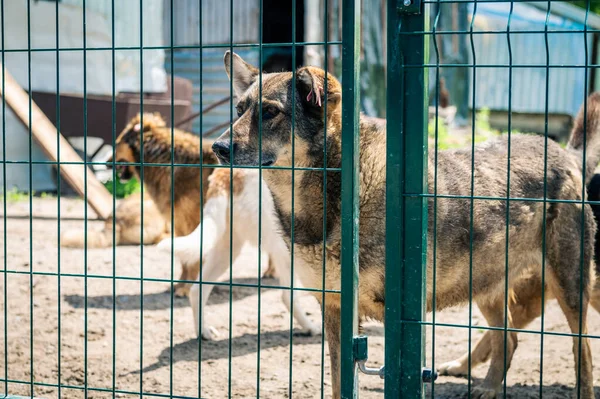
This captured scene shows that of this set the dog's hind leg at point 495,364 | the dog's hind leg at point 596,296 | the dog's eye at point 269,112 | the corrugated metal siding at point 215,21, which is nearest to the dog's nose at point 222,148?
the dog's eye at point 269,112

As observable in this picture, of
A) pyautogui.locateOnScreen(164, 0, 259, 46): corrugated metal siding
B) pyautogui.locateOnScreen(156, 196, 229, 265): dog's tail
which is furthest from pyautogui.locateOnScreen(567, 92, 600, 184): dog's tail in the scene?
pyautogui.locateOnScreen(164, 0, 259, 46): corrugated metal siding

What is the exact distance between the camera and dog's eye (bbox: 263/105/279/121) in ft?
12.7

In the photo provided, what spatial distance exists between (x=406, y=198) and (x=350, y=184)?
0.78ft

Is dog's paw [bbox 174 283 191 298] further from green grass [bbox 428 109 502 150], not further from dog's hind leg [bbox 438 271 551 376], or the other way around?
green grass [bbox 428 109 502 150]

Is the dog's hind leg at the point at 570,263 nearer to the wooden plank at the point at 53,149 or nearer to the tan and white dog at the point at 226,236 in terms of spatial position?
the tan and white dog at the point at 226,236

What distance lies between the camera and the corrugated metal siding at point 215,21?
53.1 feet

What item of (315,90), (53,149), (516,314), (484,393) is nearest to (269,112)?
(315,90)

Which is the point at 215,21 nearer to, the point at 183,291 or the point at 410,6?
the point at 183,291

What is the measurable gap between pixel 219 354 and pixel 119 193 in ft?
22.3

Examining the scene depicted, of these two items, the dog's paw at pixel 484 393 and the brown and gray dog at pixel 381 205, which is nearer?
the brown and gray dog at pixel 381 205

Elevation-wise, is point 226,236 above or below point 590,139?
below

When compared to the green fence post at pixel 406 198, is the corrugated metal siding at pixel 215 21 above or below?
above

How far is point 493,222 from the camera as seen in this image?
4043mm

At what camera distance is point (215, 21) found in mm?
16656
